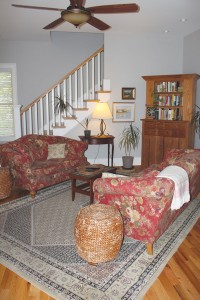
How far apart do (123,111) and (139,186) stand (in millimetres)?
3817

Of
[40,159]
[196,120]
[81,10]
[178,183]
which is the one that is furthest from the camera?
[196,120]

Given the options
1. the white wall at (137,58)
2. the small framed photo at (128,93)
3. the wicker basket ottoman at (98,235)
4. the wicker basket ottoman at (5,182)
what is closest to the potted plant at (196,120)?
the white wall at (137,58)

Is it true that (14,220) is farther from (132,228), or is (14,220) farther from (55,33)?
(55,33)

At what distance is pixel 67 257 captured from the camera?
2629 mm

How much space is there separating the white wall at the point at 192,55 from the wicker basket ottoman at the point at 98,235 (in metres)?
3.94

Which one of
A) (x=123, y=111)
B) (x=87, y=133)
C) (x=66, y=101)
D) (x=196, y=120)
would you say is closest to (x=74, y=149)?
(x=87, y=133)

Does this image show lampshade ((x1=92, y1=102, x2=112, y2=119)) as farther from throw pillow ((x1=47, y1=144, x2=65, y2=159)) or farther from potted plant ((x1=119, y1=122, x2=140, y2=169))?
throw pillow ((x1=47, y1=144, x2=65, y2=159))

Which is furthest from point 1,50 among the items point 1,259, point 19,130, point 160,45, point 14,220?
point 1,259

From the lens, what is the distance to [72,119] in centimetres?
597

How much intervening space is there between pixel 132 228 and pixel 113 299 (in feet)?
2.51

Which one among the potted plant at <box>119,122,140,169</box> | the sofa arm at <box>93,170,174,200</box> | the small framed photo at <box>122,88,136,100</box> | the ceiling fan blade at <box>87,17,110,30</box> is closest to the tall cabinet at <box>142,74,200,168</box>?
the potted plant at <box>119,122,140,169</box>

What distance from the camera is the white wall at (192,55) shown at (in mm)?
5469

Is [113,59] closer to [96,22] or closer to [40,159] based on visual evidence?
[96,22]

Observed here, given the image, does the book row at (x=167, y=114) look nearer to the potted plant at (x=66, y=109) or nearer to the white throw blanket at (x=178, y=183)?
A: the potted plant at (x=66, y=109)
